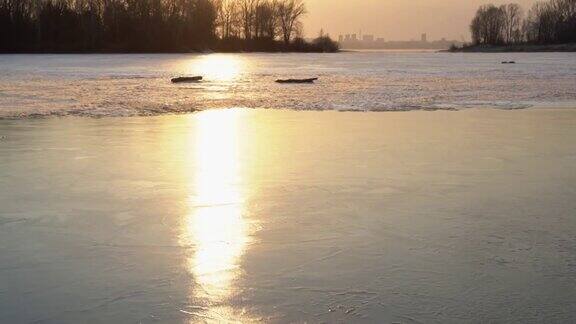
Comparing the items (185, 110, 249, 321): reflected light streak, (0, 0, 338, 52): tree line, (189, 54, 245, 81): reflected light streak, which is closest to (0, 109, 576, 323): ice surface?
(185, 110, 249, 321): reflected light streak

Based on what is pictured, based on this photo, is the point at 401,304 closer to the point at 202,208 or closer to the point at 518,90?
the point at 202,208

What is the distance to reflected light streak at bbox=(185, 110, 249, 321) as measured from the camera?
268cm

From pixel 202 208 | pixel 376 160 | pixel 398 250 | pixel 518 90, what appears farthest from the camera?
pixel 518 90

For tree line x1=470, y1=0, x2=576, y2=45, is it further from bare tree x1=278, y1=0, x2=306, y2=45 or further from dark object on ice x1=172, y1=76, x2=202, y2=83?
dark object on ice x1=172, y1=76, x2=202, y2=83

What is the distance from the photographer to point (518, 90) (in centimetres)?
1594

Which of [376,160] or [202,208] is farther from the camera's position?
[376,160]

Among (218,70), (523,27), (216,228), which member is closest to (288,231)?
(216,228)

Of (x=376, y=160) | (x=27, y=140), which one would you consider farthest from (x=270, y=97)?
(x=376, y=160)

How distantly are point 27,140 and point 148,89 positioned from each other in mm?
9177

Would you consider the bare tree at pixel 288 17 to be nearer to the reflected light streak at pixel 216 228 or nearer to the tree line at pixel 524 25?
the tree line at pixel 524 25

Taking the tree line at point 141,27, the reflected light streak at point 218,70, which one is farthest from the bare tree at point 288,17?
the reflected light streak at point 218,70

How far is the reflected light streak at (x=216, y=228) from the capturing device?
2.68m

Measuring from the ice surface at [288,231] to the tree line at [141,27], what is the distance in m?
54.1

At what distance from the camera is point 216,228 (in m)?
3.63
